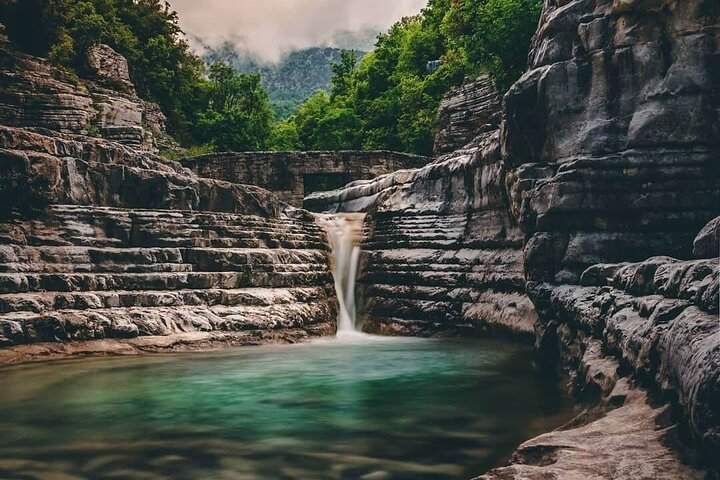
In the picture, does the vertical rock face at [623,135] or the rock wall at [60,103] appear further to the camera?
the rock wall at [60,103]

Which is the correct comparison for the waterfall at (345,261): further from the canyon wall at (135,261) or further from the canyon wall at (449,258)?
the canyon wall at (135,261)

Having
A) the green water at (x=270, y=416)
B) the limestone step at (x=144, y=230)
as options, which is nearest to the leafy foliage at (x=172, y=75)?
the limestone step at (x=144, y=230)

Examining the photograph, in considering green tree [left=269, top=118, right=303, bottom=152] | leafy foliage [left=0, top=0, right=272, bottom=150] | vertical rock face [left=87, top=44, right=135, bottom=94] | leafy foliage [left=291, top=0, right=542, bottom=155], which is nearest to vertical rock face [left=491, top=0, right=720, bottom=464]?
leafy foliage [left=291, top=0, right=542, bottom=155]

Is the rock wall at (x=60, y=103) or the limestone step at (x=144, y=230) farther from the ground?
the rock wall at (x=60, y=103)

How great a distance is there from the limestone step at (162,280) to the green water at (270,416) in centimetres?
148

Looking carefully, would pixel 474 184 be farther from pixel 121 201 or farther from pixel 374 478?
pixel 374 478

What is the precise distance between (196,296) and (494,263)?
212 inches

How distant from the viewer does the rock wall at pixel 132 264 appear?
936 centimetres

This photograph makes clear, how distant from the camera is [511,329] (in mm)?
10953

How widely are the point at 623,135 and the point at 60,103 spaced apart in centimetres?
1794

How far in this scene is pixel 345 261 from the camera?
1473 cm

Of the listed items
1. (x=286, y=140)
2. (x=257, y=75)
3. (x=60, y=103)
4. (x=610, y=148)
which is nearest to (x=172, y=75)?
(x=257, y=75)

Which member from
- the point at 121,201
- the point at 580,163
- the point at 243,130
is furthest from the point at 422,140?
the point at 580,163

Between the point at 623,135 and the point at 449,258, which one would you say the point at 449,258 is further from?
the point at 623,135
